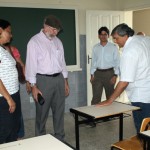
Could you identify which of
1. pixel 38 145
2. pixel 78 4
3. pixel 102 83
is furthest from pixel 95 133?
pixel 78 4

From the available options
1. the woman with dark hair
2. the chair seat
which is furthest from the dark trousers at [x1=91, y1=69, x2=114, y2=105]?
the woman with dark hair

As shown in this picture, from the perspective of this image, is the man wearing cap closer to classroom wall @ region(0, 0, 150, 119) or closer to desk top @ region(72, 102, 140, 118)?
desk top @ region(72, 102, 140, 118)

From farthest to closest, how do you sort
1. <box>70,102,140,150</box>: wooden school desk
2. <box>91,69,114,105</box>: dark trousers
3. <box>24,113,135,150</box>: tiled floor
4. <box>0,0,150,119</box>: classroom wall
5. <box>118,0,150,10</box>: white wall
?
<box>118,0,150,10</box>: white wall → <box>0,0,150,119</box>: classroom wall → <box>91,69,114,105</box>: dark trousers → <box>24,113,135,150</box>: tiled floor → <box>70,102,140,150</box>: wooden school desk

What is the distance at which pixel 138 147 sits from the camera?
2111 mm

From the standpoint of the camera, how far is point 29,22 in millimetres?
4363

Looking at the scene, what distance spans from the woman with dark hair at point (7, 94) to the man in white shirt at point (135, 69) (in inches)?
37.3

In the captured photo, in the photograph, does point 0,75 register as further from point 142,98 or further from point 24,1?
point 24,1

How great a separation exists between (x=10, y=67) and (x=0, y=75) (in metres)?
0.11

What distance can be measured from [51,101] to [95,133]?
1.12 m

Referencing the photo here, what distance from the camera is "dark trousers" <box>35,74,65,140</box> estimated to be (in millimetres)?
A: 2816

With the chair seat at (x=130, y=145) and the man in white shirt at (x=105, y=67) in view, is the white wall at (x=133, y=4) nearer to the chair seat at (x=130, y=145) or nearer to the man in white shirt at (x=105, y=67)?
the man in white shirt at (x=105, y=67)

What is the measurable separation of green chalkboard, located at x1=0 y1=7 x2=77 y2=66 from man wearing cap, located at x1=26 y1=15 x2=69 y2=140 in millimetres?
1539

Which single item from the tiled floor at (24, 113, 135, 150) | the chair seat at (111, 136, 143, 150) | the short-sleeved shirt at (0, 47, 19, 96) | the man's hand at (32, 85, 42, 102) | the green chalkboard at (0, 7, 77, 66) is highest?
the green chalkboard at (0, 7, 77, 66)

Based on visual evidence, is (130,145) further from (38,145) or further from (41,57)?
(41,57)
